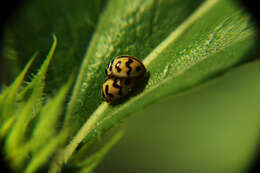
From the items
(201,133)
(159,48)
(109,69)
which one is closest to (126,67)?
(109,69)

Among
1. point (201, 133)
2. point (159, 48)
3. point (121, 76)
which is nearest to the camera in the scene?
point (159, 48)

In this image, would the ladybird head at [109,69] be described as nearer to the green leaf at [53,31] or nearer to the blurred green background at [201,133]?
the green leaf at [53,31]

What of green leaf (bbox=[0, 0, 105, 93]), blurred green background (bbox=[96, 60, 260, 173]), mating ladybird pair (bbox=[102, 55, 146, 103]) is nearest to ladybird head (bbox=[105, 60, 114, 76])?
mating ladybird pair (bbox=[102, 55, 146, 103])

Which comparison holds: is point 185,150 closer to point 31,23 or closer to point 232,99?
point 232,99

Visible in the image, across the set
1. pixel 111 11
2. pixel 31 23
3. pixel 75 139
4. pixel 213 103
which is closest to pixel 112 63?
Answer: pixel 111 11

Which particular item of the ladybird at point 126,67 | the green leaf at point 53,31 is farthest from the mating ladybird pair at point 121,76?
the green leaf at point 53,31

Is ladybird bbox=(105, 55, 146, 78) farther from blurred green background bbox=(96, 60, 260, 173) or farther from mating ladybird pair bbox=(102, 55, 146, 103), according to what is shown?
blurred green background bbox=(96, 60, 260, 173)

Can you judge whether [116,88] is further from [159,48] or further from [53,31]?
[53,31]
